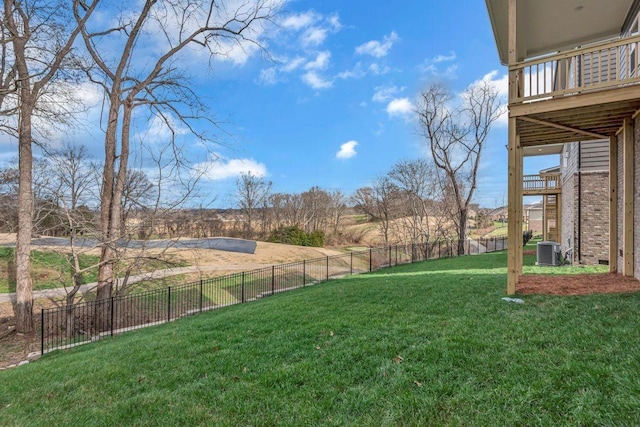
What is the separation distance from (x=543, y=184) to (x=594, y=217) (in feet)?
25.2

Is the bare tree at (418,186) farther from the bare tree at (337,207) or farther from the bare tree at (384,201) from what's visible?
the bare tree at (337,207)

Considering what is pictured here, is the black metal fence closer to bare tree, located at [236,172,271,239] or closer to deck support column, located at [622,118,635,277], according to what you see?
deck support column, located at [622,118,635,277]

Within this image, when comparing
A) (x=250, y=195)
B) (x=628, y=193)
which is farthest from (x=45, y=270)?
(x=628, y=193)

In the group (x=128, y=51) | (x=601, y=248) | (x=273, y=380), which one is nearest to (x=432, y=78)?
(x=601, y=248)

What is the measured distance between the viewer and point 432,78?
2150 cm

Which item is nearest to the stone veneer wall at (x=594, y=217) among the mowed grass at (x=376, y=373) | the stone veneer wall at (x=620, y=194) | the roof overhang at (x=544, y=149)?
the stone veneer wall at (x=620, y=194)

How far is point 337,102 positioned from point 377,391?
24.2 m

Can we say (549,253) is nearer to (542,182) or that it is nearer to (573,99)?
(573,99)

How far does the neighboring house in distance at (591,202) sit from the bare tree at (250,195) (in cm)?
2534

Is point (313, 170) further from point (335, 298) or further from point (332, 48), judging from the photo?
point (335, 298)

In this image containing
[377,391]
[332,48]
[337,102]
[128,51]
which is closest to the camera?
[377,391]

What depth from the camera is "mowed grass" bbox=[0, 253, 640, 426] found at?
95.7 inches

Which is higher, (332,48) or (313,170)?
(332,48)

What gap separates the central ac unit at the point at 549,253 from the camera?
432 inches
